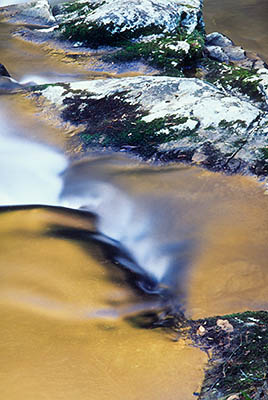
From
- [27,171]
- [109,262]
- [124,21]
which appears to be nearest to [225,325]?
[109,262]

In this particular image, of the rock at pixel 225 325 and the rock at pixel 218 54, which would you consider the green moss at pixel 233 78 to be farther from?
the rock at pixel 225 325

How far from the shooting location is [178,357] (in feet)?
8.91

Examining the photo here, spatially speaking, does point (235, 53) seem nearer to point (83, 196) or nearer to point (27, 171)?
point (27, 171)

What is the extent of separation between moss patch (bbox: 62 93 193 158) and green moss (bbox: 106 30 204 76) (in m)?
2.12

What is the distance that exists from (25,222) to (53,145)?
5.15ft

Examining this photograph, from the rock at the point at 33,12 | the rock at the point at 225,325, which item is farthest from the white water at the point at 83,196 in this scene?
the rock at the point at 33,12

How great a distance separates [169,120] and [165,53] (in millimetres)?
3093

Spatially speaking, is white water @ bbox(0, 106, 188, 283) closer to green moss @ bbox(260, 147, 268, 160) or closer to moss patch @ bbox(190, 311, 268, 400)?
moss patch @ bbox(190, 311, 268, 400)

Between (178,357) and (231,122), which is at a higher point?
(231,122)

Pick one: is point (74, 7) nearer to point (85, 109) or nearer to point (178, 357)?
point (85, 109)

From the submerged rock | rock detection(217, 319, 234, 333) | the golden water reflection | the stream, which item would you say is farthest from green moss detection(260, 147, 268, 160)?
rock detection(217, 319, 234, 333)

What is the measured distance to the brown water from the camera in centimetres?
1112

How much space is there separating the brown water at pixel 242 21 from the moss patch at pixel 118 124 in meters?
5.81

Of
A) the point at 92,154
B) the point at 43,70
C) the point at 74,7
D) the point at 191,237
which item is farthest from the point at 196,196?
the point at 74,7
